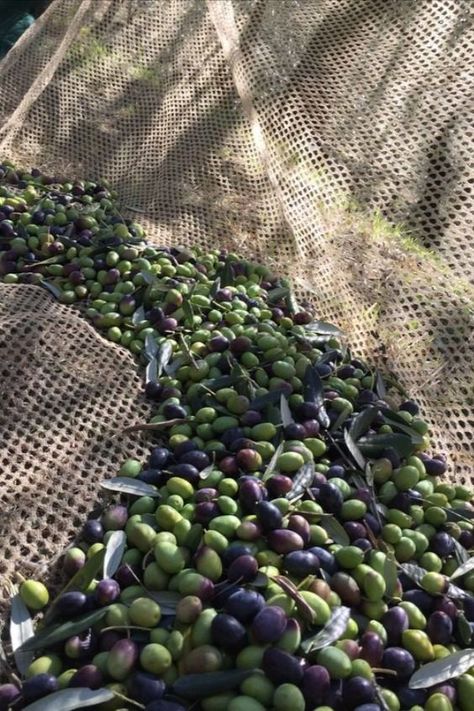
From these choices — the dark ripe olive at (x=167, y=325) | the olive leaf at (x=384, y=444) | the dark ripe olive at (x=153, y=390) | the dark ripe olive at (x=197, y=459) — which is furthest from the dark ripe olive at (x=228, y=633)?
the dark ripe olive at (x=167, y=325)

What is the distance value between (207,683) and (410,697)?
0.41 m

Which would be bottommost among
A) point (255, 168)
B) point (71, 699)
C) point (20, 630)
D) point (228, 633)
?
point (20, 630)

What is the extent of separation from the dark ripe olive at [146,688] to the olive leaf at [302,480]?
0.50 m

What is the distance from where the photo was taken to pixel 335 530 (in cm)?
149

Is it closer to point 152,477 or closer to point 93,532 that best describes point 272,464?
point 152,477

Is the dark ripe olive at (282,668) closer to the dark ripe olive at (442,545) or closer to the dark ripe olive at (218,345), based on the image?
the dark ripe olive at (442,545)

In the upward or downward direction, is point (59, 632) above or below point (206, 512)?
below

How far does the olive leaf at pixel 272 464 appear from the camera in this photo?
156 cm

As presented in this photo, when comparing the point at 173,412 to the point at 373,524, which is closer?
the point at 373,524

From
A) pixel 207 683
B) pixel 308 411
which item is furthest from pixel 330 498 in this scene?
pixel 207 683

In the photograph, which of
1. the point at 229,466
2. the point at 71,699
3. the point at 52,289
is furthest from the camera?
the point at 52,289

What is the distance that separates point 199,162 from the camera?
2994 millimetres

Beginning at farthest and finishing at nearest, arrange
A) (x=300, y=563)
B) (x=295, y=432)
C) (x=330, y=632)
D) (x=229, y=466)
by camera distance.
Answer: (x=295, y=432) → (x=229, y=466) → (x=300, y=563) → (x=330, y=632)

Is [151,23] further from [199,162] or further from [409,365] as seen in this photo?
[409,365]
